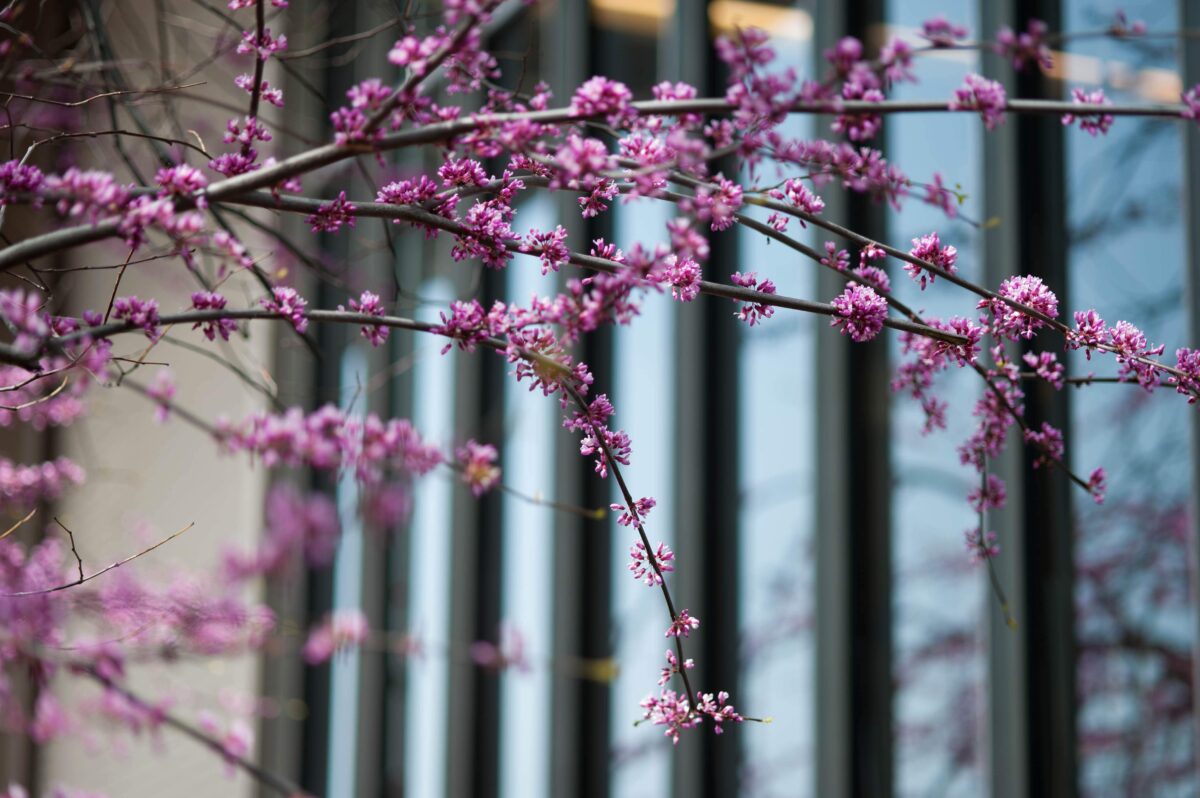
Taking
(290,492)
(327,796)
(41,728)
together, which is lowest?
(327,796)

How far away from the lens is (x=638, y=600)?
8.63 ft

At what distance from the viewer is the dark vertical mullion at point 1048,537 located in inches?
69.4

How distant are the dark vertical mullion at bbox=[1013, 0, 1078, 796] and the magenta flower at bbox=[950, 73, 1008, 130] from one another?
1.13 meters

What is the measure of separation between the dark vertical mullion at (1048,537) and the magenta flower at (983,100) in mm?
1133

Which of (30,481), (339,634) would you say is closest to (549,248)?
(30,481)

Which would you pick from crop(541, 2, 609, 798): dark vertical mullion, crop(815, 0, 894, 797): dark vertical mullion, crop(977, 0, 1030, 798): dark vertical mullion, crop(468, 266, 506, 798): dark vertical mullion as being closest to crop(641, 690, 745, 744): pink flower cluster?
crop(977, 0, 1030, 798): dark vertical mullion

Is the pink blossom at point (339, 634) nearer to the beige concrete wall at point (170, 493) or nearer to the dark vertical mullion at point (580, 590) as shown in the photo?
the dark vertical mullion at point (580, 590)

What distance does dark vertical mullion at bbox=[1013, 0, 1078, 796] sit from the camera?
1.76m

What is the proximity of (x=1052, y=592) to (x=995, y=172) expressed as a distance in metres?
0.59

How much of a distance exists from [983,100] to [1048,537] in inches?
49.4

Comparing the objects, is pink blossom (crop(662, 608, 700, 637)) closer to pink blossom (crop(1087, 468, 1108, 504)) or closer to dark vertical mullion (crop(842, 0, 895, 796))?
pink blossom (crop(1087, 468, 1108, 504))

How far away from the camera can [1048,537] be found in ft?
5.87

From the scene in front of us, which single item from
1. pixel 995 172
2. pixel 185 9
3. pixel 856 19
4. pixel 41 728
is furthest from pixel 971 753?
pixel 185 9

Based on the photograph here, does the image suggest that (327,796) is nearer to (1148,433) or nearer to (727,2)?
(727,2)
